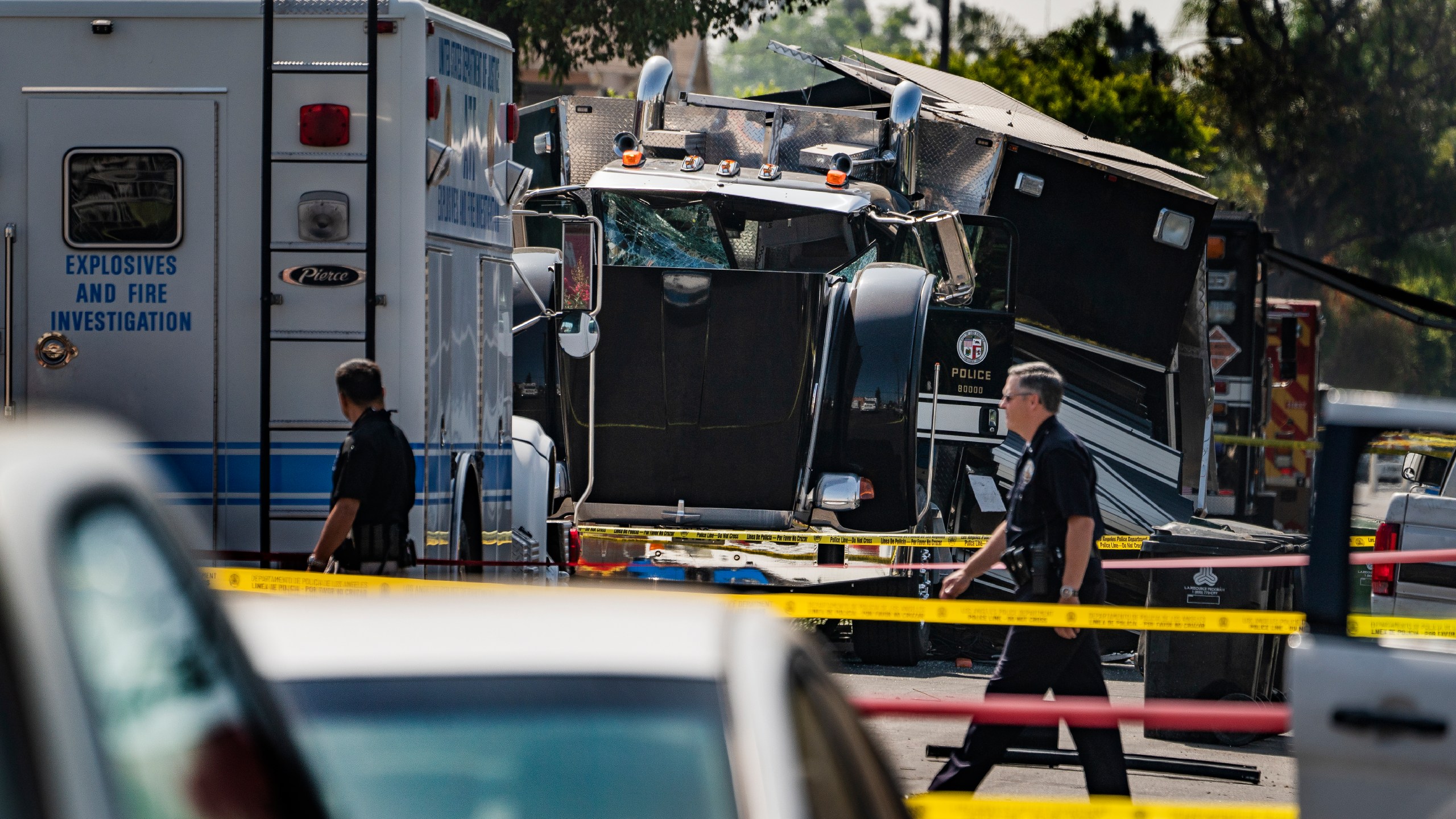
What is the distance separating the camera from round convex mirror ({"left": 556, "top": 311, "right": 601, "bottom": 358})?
9578 millimetres

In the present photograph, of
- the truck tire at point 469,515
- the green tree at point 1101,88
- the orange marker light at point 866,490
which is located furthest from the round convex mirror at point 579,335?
the green tree at point 1101,88

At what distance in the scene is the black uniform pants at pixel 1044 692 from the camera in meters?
5.82

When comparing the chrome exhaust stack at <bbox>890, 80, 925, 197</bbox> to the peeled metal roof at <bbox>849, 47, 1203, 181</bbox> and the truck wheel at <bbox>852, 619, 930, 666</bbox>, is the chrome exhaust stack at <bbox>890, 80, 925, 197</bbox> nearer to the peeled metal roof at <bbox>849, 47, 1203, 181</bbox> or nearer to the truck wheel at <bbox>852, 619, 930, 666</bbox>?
the peeled metal roof at <bbox>849, 47, 1203, 181</bbox>

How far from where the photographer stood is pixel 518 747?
89.0 inches

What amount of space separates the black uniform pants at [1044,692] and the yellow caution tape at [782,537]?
407cm

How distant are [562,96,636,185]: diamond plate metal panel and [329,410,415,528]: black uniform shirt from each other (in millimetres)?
6365

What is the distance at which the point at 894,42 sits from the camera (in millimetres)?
130750

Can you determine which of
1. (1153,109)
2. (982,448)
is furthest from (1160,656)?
(1153,109)

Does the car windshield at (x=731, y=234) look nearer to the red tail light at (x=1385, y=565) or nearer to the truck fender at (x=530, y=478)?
the truck fender at (x=530, y=478)

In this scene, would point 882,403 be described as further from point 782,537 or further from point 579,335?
point 579,335

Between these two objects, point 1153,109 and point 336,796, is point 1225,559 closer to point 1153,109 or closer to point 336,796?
point 336,796

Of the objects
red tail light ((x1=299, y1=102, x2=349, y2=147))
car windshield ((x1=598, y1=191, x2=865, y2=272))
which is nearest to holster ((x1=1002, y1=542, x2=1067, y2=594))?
red tail light ((x1=299, y1=102, x2=349, y2=147))

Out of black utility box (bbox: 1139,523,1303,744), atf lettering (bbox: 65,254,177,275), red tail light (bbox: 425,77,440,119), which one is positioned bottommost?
black utility box (bbox: 1139,523,1303,744)

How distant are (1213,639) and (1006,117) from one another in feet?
21.1
